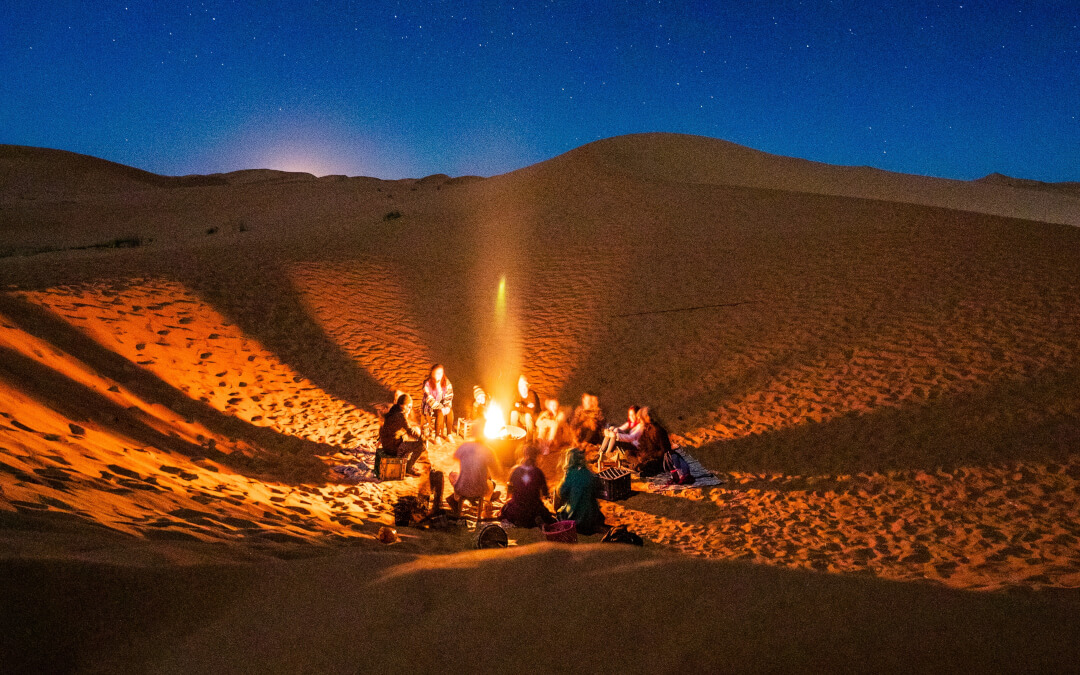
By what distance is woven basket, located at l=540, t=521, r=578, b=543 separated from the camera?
6.03 meters

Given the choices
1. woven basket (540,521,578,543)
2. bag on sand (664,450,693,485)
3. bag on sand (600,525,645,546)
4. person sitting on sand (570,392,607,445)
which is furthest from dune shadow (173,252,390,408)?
bag on sand (600,525,645,546)

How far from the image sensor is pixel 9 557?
312 cm

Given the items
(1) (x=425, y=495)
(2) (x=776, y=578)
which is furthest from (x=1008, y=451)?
(1) (x=425, y=495)

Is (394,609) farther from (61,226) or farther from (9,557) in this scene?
(61,226)

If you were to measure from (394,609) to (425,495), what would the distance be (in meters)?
3.43

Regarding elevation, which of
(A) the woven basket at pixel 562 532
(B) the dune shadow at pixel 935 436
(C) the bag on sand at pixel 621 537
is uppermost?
(B) the dune shadow at pixel 935 436

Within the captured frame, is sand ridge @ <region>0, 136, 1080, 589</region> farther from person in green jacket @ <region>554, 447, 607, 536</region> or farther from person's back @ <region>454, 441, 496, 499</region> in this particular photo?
person in green jacket @ <region>554, 447, 607, 536</region>

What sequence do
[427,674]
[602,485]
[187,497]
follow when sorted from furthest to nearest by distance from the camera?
[602,485] → [187,497] → [427,674]

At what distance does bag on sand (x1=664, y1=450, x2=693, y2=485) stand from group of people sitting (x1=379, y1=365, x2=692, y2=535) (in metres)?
0.01

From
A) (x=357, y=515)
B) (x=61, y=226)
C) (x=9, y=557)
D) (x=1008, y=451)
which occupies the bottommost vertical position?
(x=357, y=515)

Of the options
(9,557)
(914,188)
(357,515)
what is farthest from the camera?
(914,188)

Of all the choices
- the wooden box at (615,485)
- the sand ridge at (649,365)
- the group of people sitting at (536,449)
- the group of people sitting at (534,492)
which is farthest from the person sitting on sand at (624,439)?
the group of people sitting at (534,492)

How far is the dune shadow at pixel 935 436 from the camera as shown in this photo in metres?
7.93

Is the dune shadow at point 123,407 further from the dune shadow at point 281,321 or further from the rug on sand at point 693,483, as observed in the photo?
the rug on sand at point 693,483
